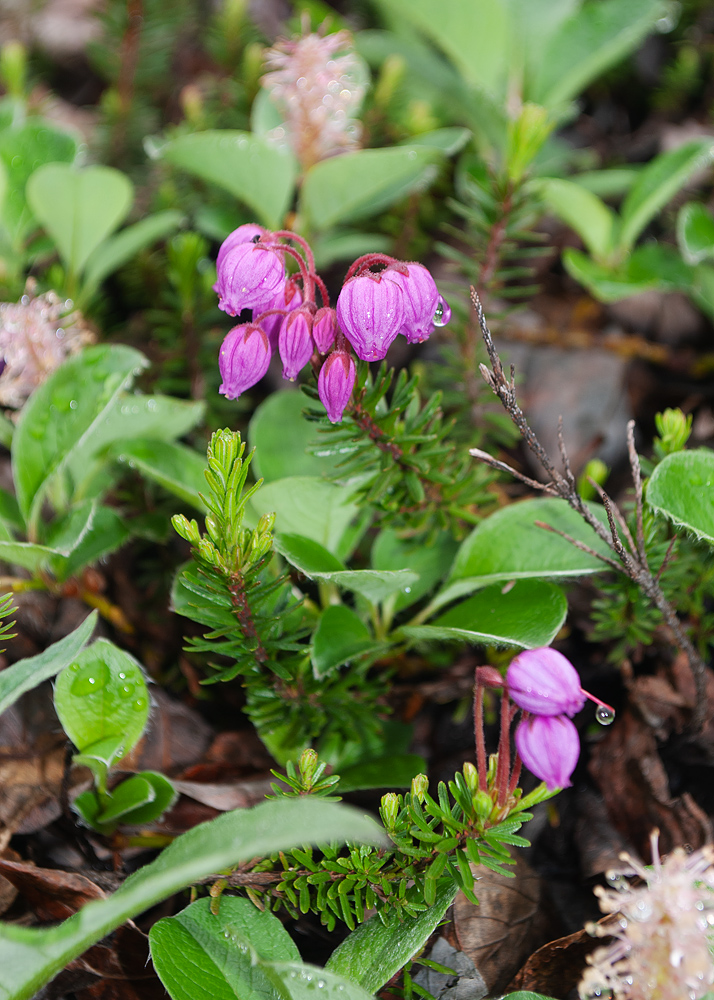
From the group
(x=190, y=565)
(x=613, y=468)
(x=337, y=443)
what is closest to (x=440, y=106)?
(x=613, y=468)

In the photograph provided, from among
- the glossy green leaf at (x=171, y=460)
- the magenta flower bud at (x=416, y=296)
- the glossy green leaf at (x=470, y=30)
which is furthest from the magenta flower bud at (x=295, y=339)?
the glossy green leaf at (x=470, y=30)

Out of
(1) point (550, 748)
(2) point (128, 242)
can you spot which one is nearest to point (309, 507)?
(1) point (550, 748)

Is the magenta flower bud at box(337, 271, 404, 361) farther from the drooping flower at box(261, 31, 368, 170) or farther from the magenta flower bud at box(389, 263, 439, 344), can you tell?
the drooping flower at box(261, 31, 368, 170)

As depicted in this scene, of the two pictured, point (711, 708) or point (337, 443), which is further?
point (711, 708)

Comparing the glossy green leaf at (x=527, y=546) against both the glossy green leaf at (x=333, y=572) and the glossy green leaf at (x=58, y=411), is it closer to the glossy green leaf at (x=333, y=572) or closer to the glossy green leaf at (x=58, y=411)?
the glossy green leaf at (x=333, y=572)

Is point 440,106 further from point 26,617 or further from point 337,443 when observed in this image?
point 26,617

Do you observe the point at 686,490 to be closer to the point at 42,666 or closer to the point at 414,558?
the point at 414,558

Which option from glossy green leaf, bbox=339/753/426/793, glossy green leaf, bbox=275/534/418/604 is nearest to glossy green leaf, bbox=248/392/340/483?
glossy green leaf, bbox=275/534/418/604
